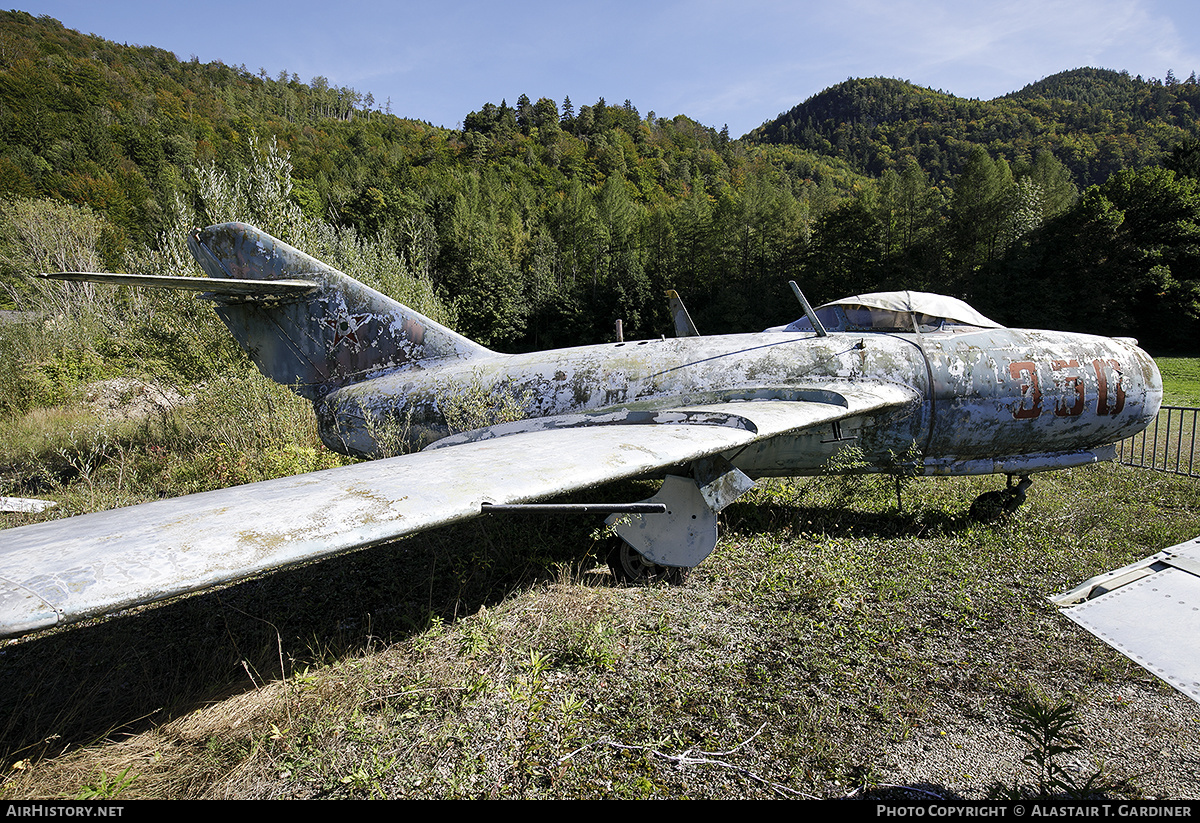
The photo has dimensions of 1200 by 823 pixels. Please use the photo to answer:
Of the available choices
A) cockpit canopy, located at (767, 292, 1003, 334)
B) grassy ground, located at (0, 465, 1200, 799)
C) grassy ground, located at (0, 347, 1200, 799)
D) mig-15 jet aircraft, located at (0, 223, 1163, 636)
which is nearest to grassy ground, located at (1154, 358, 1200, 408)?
cockpit canopy, located at (767, 292, 1003, 334)

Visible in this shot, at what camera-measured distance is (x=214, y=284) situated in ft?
20.6

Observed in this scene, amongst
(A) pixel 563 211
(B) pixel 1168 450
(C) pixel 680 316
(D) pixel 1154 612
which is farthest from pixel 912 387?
(A) pixel 563 211

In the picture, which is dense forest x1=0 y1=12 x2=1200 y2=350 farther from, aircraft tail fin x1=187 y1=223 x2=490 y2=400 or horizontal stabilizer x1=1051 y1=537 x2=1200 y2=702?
horizontal stabilizer x1=1051 y1=537 x2=1200 y2=702

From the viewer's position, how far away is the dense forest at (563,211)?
28719 millimetres

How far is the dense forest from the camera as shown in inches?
1131

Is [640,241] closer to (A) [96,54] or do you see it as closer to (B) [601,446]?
(B) [601,446]

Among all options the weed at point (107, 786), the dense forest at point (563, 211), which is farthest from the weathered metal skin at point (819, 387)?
the dense forest at point (563, 211)

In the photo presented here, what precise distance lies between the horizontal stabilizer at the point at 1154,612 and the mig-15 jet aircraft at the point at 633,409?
212cm

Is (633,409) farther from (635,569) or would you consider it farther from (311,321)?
(311,321)

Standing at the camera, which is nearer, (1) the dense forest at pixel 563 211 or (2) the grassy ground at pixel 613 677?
(2) the grassy ground at pixel 613 677

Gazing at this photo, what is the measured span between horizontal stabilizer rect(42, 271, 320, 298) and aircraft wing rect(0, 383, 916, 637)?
363cm

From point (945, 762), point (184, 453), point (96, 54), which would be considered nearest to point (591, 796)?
point (945, 762)

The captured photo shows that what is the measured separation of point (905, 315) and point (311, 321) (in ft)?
25.1

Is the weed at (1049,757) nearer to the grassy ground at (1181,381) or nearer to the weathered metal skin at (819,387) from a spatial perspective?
the weathered metal skin at (819,387)
